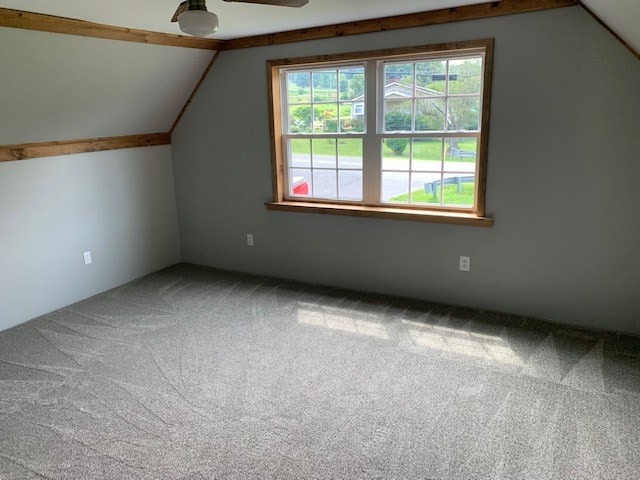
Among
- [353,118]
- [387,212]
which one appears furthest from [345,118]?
[387,212]

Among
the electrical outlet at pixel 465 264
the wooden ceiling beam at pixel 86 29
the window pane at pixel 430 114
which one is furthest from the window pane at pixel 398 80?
the wooden ceiling beam at pixel 86 29

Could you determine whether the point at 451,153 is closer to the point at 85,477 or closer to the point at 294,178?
the point at 294,178

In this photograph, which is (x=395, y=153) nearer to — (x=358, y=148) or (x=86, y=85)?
(x=358, y=148)

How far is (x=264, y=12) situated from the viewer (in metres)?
3.04

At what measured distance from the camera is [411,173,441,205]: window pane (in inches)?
144

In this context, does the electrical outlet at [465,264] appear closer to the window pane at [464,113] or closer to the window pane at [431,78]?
the window pane at [464,113]

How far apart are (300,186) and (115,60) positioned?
1797mm

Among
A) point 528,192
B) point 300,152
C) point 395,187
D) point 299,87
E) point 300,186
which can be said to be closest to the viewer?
point 528,192

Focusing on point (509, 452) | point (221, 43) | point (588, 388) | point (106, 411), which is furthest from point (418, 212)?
point (106, 411)

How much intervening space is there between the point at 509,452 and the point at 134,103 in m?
3.78

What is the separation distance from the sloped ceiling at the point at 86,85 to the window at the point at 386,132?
0.96m

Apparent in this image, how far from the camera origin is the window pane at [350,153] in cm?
389

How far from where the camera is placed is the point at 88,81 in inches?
136

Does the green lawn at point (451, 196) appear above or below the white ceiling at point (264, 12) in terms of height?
below
